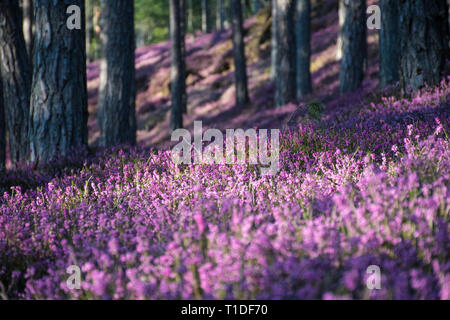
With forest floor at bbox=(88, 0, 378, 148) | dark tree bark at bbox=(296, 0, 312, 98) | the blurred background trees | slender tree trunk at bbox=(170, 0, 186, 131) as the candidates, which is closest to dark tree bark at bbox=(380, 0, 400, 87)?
the blurred background trees

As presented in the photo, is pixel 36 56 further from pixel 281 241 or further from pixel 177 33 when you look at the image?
pixel 177 33

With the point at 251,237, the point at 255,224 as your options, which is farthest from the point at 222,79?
the point at 251,237

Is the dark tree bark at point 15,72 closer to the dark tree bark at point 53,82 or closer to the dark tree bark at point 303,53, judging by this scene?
the dark tree bark at point 53,82

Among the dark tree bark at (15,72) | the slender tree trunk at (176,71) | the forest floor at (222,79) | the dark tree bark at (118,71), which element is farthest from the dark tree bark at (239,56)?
the dark tree bark at (15,72)

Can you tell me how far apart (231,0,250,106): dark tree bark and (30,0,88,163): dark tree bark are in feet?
39.5

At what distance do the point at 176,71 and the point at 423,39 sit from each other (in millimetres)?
11227

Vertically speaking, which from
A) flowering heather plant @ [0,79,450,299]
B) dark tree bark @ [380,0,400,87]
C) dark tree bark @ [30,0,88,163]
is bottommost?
flowering heather plant @ [0,79,450,299]

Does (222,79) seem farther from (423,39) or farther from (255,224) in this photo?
(255,224)

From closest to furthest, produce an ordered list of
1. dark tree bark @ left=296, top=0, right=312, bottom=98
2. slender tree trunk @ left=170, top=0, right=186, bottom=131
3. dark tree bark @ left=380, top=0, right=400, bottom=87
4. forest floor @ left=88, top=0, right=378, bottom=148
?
dark tree bark @ left=380, top=0, right=400, bottom=87
slender tree trunk @ left=170, top=0, right=186, bottom=131
forest floor @ left=88, top=0, right=378, bottom=148
dark tree bark @ left=296, top=0, right=312, bottom=98

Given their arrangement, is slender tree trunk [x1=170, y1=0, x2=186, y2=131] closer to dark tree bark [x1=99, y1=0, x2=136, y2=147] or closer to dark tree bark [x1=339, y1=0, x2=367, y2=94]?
dark tree bark [x1=339, y1=0, x2=367, y2=94]

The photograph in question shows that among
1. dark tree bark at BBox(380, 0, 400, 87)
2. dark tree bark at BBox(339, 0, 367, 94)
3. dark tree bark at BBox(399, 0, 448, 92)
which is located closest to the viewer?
dark tree bark at BBox(399, 0, 448, 92)

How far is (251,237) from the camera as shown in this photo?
2.38 metres

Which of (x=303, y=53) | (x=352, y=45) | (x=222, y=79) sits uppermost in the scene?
(x=222, y=79)

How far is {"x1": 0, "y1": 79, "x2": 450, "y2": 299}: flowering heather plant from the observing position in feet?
6.97
